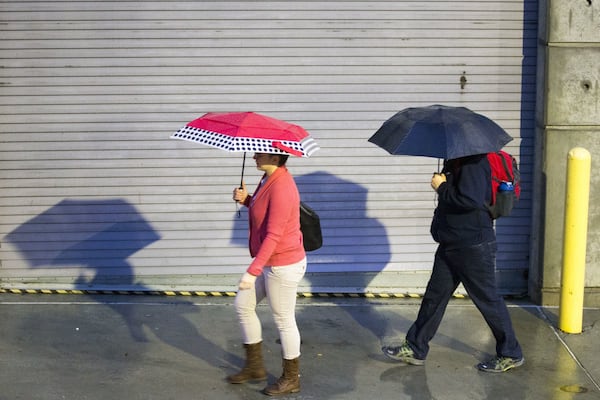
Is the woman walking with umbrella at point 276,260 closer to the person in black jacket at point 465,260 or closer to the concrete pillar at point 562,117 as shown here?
the person in black jacket at point 465,260

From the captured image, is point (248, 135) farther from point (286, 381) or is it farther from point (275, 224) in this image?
point (286, 381)

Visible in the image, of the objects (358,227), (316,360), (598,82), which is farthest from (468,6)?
(316,360)

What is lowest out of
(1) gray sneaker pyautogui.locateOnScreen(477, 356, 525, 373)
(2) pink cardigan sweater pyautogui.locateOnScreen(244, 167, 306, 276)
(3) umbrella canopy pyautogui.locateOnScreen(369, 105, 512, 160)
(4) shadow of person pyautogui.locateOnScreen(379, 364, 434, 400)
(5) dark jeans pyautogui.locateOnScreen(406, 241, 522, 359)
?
(4) shadow of person pyautogui.locateOnScreen(379, 364, 434, 400)

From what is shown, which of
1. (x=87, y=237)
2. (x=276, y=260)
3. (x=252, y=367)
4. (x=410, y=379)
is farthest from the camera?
(x=87, y=237)

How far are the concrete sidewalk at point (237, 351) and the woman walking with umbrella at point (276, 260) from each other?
1.07 ft

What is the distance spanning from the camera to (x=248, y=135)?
6.38 meters

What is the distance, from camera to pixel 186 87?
887cm

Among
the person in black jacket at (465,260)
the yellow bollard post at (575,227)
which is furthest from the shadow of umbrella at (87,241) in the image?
the yellow bollard post at (575,227)

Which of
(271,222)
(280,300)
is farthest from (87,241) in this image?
(271,222)

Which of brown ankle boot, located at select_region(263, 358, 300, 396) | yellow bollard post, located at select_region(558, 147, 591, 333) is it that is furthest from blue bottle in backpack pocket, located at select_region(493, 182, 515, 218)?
brown ankle boot, located at select_region(263, 358, 300, 396)

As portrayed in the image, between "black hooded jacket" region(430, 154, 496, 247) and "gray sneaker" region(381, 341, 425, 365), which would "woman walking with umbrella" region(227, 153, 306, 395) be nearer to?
"gray sneaker" region(381, 341, 425, 365)

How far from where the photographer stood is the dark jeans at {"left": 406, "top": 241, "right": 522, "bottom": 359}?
23.3 feet

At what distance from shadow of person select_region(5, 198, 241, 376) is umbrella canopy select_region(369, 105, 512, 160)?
2.90 meters

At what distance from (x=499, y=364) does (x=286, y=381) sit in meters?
1.56
